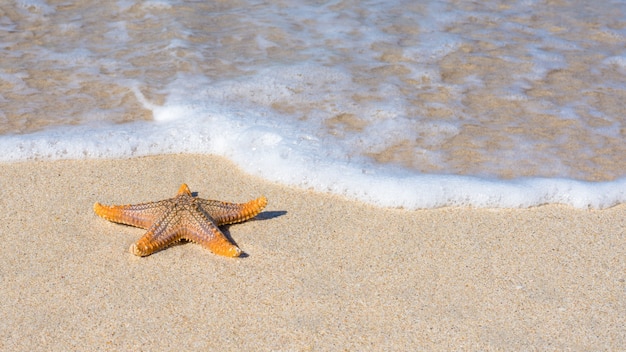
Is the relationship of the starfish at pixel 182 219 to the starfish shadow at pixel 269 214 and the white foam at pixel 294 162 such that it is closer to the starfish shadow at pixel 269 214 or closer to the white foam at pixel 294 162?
the starfish shadow at pixel 269 214

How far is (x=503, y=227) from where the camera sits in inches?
159

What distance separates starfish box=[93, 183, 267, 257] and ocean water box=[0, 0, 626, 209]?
767 millimetres

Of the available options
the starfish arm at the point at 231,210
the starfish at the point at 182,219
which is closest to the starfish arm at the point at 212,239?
the starfish at the point at 182,219

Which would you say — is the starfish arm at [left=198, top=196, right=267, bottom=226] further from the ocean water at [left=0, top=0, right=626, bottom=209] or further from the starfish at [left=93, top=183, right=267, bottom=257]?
the ocean water at [left=0, top=0, right=626, bottom=209]

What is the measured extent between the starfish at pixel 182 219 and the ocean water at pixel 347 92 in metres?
0.77

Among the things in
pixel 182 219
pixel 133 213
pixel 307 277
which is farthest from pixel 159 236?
pixel 307 277

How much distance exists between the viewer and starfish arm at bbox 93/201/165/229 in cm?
374

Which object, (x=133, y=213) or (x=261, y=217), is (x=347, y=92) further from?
(x=133, y=213)

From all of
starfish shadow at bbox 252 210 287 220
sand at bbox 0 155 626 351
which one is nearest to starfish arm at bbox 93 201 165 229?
sand at bbox 0 155 626 351

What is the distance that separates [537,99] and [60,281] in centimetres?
426

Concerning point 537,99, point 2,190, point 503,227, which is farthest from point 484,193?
point 2,190

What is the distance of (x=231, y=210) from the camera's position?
3.83m

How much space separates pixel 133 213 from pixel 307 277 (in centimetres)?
107

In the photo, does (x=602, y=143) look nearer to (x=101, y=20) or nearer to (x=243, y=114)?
(x=243, y=114)
